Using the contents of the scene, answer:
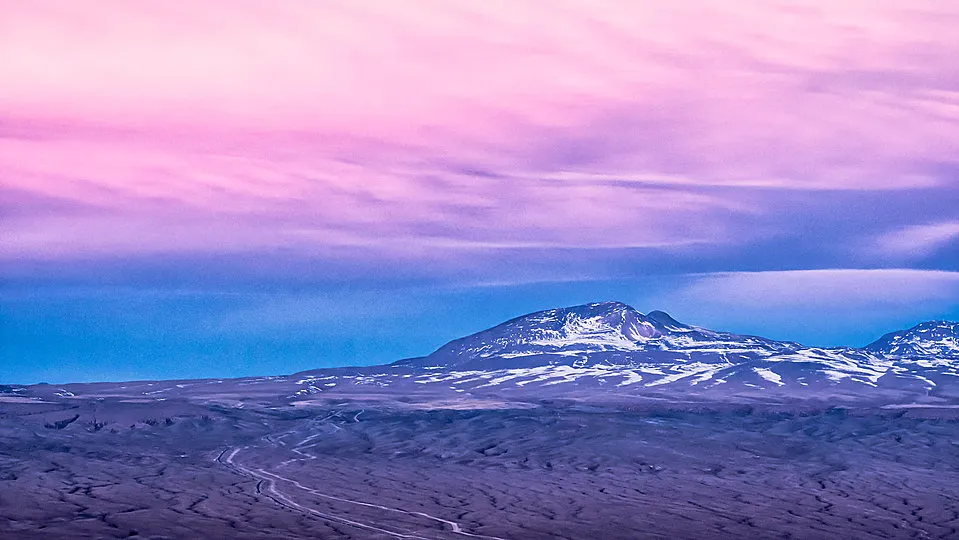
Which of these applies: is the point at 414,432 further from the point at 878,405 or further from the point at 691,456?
the point at 878,405

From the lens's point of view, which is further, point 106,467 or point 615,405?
point 615,405

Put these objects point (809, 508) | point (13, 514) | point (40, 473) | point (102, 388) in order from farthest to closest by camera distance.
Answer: point (102, 388) < point (40, 473) < point (809, 508) < point (13, 514)

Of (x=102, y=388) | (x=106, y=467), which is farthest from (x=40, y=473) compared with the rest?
(x=102, y=388)

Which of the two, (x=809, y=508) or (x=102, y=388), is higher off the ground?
(x=102, y=388)

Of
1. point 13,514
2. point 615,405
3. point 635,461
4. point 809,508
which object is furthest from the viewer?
point 615,405

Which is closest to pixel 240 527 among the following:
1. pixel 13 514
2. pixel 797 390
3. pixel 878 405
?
pixel 13 514

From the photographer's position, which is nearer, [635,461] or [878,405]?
[635,461]

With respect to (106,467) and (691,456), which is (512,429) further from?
(106,467)

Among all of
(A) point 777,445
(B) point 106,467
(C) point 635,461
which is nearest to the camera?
(B) point 106,467

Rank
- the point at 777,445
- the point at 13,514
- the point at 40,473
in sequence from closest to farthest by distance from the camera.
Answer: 1. the point at 13,514
2. the point at 40,473
3. the point at 777,445
